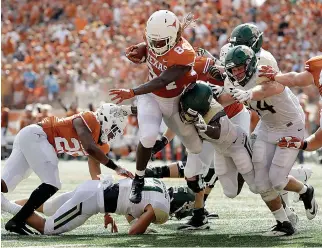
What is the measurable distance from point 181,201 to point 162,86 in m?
0.94

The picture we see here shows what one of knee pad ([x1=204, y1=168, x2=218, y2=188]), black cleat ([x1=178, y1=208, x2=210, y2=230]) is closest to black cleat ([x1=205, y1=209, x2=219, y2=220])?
knee pad ([x1=204, y1=168, x2=218, y2=188])

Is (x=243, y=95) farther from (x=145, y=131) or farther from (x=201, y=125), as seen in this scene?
(x=145, y=131)

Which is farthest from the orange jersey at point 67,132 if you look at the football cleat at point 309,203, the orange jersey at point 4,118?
the orange jersey at point 4,118

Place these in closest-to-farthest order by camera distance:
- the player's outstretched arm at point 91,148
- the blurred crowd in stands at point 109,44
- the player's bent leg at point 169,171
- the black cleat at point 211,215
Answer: the player's outstretched arm at point 91,148
the black cleat at point 211,215
the player's bent leg at point 169,171
the blurred crowd in stands at point 109,44

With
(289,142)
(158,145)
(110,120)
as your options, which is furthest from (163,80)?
(289,142)

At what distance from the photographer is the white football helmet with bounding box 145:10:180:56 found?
6.94m

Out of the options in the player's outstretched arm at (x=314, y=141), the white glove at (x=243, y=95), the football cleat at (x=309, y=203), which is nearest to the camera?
the white glove at (x=243, y=95)

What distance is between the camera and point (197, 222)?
7.27 metres

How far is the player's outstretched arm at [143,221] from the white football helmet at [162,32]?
49.6 inches

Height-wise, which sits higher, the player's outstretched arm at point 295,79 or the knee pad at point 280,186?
the player's outstretched arm at point 295,79

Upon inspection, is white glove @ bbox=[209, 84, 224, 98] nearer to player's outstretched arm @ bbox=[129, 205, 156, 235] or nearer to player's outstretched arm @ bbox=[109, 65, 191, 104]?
player's outstretched arm @ bbox=[109, 65, 191, 104]

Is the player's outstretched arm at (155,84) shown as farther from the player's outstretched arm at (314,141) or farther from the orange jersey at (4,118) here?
the orange jersey at (4,118)

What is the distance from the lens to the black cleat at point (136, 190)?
6.65 m

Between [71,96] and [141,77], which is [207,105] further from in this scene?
[71,96]
